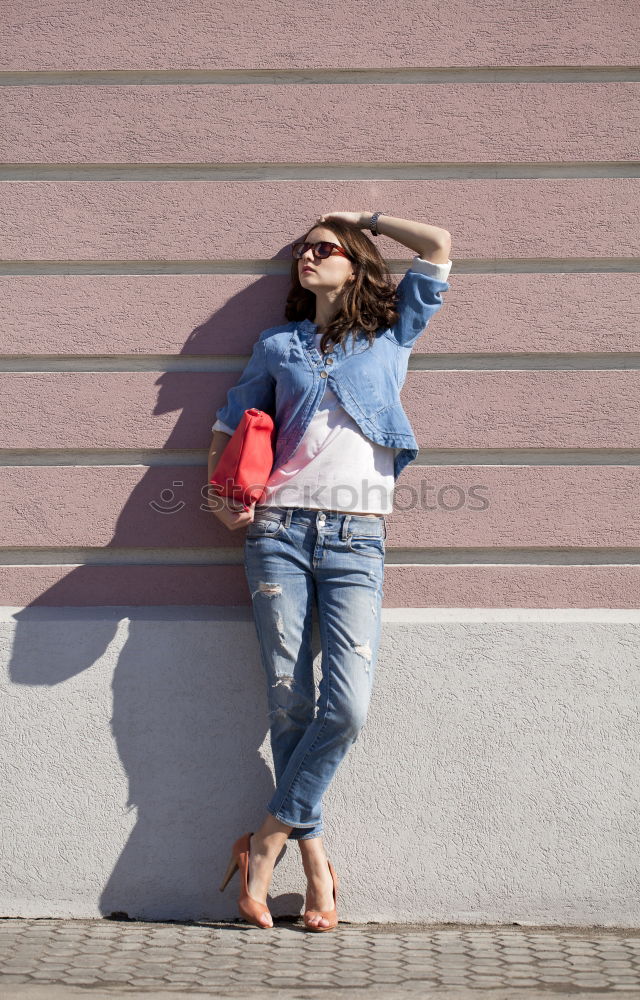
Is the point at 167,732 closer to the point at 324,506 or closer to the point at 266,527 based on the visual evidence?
the point at 266,527

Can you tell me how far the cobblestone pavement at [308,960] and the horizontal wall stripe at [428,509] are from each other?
1332 mm

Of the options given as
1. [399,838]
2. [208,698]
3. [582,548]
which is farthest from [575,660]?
[208,698]

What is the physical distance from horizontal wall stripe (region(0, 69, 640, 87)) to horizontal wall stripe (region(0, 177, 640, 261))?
372 mm

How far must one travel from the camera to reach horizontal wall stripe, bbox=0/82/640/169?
3.53m

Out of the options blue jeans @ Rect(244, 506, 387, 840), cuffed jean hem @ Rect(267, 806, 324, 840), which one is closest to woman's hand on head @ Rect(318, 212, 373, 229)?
blue jeans @ Rect(244, 506, 387, 840)

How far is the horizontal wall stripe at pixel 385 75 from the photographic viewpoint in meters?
3.54

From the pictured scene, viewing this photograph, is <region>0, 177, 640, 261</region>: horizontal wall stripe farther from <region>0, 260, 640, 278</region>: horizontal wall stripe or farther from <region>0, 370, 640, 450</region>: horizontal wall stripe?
<region>0, 370, 640, 450</region>: horizontal wall stripe

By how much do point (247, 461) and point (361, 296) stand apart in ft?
2.37

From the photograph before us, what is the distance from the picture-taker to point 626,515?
140 inches

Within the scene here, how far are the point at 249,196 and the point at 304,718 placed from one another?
1898 mm

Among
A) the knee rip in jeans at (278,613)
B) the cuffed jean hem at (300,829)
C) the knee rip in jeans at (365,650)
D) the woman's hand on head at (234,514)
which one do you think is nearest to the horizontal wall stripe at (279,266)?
the woman's hand on head at (234,514)

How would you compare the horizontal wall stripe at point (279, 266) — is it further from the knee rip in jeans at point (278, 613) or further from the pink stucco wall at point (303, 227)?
the knee rip in jeans at point (278, 613)

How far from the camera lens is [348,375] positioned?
10.8ft

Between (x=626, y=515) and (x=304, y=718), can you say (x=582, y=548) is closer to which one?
(x=626, y=515)
